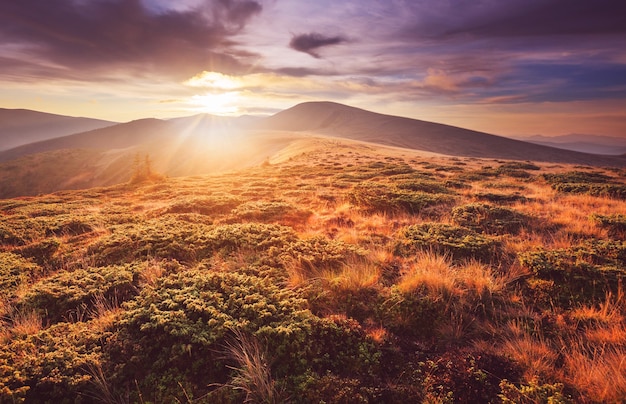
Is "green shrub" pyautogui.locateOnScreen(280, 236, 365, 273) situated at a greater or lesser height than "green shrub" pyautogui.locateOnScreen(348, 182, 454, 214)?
lesser

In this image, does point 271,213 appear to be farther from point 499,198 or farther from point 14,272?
point 499,198

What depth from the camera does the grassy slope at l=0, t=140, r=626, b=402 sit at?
350 cm

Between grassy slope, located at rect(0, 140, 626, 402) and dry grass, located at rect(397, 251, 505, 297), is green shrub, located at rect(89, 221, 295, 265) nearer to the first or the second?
Result: grassy slope, located at rect(0, 140, 626, 402)

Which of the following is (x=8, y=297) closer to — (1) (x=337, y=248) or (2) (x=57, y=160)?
(1) (x=337, y=248)

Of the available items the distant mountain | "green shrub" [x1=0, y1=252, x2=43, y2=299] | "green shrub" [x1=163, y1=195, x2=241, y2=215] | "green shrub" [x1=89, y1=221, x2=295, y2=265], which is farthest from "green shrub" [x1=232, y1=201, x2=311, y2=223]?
the distant mountain

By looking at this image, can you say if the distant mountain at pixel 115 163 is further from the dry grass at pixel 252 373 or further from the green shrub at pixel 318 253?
the dry grass at pixel 252 373

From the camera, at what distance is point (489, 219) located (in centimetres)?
996

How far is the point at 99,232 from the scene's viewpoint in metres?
10.1

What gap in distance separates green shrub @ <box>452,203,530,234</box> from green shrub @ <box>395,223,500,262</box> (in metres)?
1.36

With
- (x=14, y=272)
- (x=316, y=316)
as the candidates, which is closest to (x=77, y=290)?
(x=14, y=272)

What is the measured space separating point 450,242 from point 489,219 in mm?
3311

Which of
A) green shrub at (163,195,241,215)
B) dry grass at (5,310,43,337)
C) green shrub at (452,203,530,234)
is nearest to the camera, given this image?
dry grass at (5,310,43,337)

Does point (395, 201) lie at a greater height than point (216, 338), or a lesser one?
greater

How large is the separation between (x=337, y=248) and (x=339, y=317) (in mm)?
2594
